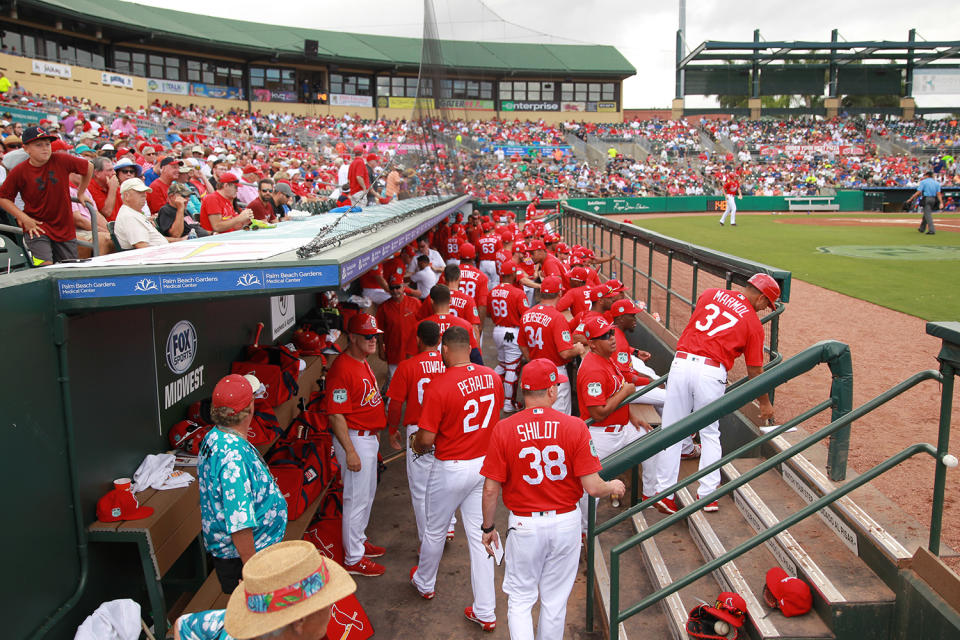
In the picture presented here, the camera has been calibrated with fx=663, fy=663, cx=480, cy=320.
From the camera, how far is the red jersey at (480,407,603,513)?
347 cm

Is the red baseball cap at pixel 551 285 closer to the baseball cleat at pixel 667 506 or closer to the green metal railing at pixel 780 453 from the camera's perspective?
the baseball cleat at pixel 667 506

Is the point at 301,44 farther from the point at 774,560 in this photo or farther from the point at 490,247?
the point at 774,560

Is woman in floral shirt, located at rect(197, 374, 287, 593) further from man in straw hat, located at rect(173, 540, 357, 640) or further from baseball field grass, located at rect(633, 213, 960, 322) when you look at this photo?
baseball field grass, located at rect(633, 213, 960, 322)

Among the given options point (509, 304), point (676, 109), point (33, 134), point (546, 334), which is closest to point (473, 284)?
point (509, 304)

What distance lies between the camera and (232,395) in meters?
3.15

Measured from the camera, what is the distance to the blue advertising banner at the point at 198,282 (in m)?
3.25

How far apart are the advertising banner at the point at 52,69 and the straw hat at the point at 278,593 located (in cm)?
3250

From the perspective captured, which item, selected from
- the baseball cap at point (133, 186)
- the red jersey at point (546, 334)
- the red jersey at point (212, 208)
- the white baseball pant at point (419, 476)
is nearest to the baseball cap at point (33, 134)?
the baseball cap at point (133, 186)

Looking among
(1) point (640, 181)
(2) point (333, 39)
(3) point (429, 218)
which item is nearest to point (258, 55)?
(2) point (333, 39)

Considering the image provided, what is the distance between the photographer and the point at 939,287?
11789 mm

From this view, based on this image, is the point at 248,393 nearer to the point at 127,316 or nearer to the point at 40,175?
the point at 127,316

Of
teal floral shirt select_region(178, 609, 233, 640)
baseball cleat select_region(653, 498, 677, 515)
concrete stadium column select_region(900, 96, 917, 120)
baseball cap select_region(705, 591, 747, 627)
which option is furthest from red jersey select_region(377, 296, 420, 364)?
concrete stadium column select_region(900, 96, 917, 120)

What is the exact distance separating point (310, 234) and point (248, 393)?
1.77 m

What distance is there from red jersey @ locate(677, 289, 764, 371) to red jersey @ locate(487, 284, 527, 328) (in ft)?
10.7
